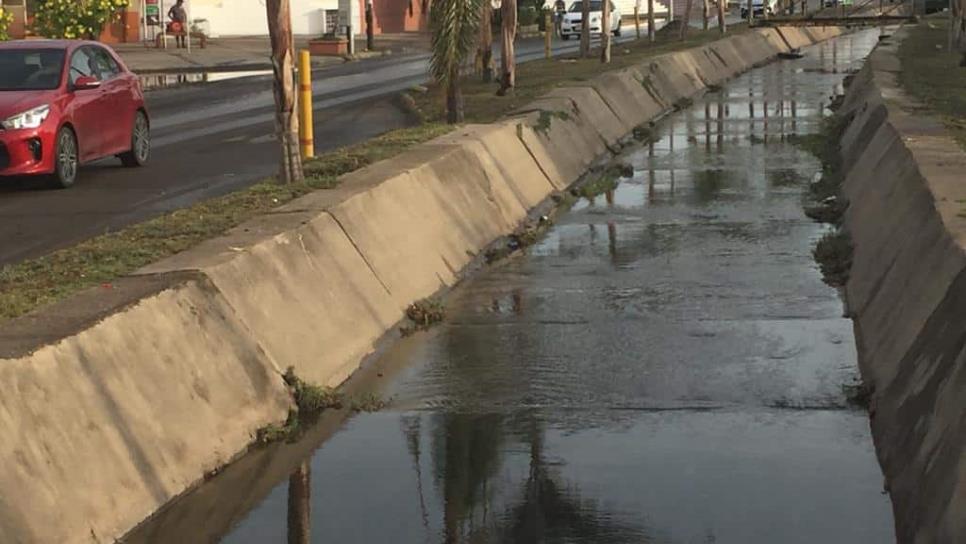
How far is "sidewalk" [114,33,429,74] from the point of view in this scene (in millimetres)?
45719

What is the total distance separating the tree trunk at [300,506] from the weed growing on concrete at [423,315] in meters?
3.14

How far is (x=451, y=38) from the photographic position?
20.6m

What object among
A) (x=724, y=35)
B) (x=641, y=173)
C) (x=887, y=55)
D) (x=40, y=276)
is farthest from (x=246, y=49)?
(x=40, y=276)

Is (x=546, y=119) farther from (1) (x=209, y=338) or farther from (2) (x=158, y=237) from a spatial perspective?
(1) (x=209, y=338)

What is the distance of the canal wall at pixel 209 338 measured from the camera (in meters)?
6.92

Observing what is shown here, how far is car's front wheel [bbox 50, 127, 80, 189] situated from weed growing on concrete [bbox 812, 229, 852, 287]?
304 inches

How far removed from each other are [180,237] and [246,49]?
43734 mm

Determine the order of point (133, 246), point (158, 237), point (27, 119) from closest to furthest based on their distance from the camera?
point (133, 246)
point (158, 237)
point (27, 119)

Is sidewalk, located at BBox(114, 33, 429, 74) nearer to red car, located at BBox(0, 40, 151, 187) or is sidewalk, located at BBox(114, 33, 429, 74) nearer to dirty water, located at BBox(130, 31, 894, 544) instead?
red car, located at BBox(0, 40, 151, 187)

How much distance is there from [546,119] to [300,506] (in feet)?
40.5

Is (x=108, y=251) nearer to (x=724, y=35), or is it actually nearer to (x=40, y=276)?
(x=40, y=276)

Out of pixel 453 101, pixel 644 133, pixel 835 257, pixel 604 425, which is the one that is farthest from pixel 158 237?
pixel 644 133

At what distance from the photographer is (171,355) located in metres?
8.19

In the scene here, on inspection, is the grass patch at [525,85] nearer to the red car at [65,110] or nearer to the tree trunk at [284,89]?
the red car at [65,110]
